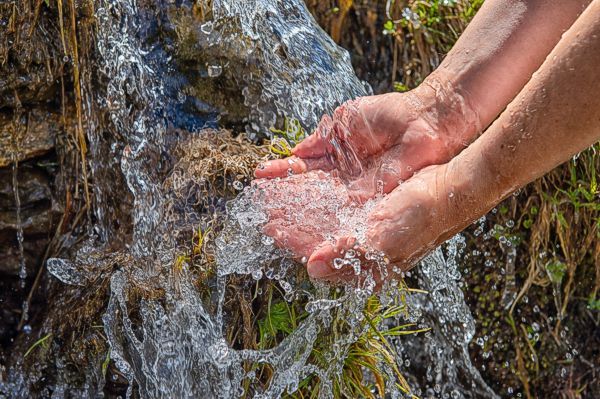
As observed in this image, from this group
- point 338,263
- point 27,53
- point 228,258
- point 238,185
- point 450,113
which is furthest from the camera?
point 27,53

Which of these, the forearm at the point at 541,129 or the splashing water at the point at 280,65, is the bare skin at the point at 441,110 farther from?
the forearm at the point at 541,129

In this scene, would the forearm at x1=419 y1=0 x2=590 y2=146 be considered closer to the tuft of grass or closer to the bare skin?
the bare skin

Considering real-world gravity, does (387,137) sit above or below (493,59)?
below

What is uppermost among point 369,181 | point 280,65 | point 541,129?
point 541,129

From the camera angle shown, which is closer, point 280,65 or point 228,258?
point 228,258

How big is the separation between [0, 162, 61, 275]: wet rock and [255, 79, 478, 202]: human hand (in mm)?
893

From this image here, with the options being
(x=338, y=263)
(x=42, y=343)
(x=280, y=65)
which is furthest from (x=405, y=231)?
(x=42, y=343)

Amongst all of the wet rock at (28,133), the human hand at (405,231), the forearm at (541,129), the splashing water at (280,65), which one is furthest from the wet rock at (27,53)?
the forearm at (541,129)

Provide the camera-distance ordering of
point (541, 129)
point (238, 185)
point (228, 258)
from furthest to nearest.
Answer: point (238, 185), point (228, 258), point (541, 129)

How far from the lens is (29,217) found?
279 centimetres

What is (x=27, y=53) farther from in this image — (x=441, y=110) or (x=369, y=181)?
(x=441, y=110)

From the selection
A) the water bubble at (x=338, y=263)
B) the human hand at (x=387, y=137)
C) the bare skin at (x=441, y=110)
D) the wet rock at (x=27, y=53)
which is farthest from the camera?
the wet rock at (x=27, y=53)

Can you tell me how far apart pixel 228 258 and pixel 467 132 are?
78 cm

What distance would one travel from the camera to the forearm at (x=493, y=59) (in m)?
2.26
